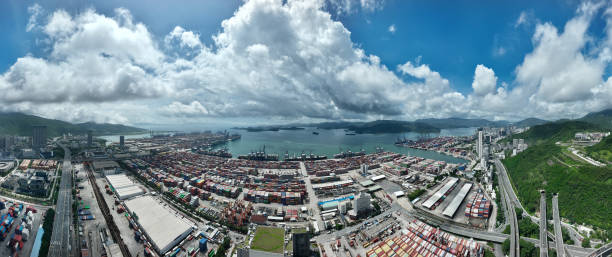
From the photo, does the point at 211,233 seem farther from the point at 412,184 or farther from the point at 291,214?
the point at 412,184

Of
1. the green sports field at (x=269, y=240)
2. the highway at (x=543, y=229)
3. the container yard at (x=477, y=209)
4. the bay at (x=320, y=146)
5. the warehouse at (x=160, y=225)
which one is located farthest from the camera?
the bay at (x=320, y=146)

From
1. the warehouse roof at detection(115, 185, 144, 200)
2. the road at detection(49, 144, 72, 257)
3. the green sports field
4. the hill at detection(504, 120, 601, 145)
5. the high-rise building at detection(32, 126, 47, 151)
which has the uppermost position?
the hill at detection(504, 120, 601, 145)

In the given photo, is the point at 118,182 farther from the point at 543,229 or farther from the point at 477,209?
the point at 543,229

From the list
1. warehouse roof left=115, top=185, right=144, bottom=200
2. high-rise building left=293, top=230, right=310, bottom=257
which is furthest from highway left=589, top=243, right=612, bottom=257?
warehouse roof left=115, top=185, right=144, bottom=200

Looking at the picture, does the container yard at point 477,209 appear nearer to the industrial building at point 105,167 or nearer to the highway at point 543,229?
the highway at point 543,229

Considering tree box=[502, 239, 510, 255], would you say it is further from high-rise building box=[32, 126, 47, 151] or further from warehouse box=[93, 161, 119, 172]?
high-rise building box=[32, 126, 47, 151]

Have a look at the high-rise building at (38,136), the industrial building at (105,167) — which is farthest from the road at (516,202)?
the high-rise building at (38,136)

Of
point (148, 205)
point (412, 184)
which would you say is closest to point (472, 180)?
point (412, 184)
